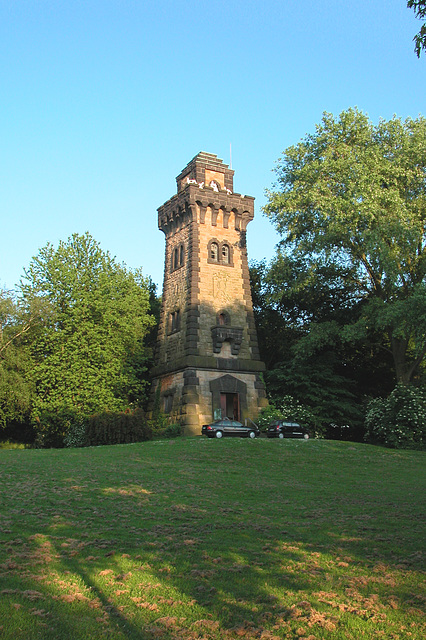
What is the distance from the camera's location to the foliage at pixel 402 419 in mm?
32781

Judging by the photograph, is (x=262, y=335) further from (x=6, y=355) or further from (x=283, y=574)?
(x=283, y=574)

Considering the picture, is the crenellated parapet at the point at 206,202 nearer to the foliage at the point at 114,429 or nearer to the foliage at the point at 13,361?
the foliage at the point at 13,361

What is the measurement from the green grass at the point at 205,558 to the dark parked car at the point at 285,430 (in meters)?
16.3

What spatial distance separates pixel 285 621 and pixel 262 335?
42.9m

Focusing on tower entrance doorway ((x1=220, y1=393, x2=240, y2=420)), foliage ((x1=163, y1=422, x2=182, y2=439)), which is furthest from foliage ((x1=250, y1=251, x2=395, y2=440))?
foliage ((x1=163, y1=422, x2=182, y2=439))

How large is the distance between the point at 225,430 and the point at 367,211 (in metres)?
15.9

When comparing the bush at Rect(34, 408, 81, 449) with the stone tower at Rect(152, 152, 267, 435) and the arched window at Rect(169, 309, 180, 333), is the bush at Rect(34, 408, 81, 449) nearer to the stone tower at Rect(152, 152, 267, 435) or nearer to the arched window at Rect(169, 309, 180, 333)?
the stone tower at Rect(152, 152, 267, 435)

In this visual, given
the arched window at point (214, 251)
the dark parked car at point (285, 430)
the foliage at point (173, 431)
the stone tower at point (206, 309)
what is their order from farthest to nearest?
the arched window at point (214, 251), the stone tower at point (206, 309), the foliage at point (173, 431), the dark parked car at point (285, 430)

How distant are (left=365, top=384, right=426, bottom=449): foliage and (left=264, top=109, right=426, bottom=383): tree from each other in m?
3.07

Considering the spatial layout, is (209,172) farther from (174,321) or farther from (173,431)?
(173,431)

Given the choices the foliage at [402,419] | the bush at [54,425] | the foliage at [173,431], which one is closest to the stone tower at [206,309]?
the foliage at [173,431]

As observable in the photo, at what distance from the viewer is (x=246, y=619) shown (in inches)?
254

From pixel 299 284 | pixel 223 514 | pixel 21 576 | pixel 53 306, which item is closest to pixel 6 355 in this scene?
pixel 53 306

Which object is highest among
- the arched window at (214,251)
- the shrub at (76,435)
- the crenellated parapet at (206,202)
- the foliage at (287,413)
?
the crenellated parapet at (206,202)
